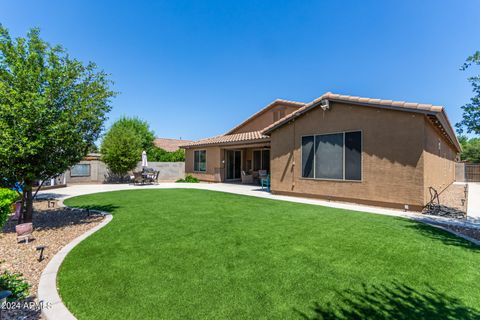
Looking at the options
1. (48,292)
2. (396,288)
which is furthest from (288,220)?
(48,292)

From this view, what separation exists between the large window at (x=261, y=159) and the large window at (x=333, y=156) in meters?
8.04

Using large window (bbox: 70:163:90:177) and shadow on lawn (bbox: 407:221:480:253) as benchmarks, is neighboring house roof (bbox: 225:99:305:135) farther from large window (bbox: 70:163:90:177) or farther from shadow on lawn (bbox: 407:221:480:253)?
shadow on lawn (bbox: 407:221:480:253)

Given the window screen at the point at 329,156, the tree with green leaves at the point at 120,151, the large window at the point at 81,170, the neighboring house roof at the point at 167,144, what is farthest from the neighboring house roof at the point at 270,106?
the neighboring house roof at the point at 167,144

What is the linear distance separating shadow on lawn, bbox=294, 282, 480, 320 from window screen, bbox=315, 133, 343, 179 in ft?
24.2

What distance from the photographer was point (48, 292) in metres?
3.28

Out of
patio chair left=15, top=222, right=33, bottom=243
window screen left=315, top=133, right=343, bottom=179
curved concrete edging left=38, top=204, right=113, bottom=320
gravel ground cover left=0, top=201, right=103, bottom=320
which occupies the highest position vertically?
window screen left=315, top=133, right=343, bottom=179

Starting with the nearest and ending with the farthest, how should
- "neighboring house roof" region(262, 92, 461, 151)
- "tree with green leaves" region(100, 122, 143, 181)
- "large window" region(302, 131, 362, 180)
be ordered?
"neighboring house roof" region(262, 92, 461, 151) < "large window" region(302, 131, 362, 180) < "tree with green leaves" region(100, 122, 143, 181)

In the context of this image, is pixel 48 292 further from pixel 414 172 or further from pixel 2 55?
pixel 414 172

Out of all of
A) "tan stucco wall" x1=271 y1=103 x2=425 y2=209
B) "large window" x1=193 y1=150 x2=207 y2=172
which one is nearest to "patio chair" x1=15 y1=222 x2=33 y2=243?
"tan stucco wall" x1=271 y1=103 x2=425 y2=209

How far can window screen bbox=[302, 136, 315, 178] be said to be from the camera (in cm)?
1123

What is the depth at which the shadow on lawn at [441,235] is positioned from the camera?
5.23 m

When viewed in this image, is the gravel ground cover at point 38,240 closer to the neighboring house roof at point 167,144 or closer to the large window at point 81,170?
the large window at point 81,170

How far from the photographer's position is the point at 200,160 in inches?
842

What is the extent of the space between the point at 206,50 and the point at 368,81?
1315cm
